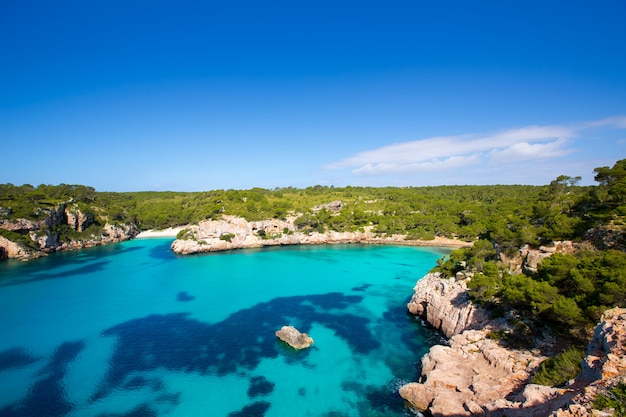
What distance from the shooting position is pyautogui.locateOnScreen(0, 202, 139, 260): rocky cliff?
6019 centimetres

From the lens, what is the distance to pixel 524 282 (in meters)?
20.6

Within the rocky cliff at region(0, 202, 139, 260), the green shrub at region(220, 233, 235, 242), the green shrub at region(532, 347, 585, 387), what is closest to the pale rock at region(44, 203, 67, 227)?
the rocky cliff at region(0, 202, 139, 260)

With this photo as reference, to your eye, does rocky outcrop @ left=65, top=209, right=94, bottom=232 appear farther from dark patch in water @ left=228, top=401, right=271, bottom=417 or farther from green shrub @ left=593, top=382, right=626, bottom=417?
green shrub @ left=593, top=382, right=626, bottom=417

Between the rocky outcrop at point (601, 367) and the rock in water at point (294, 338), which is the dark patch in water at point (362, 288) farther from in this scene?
the rocky outcrop at point (601, 367)

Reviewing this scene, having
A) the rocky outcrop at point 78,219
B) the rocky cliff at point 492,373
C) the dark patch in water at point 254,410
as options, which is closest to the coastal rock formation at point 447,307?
the rocky cliff at point 492,373

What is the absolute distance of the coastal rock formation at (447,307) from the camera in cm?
2423

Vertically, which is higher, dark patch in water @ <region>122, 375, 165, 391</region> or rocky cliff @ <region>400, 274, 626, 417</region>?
rocky cliff @ <region>400, 274, 626, 417</region>

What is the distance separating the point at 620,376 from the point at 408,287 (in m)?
31.4

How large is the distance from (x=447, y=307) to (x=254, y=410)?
58.7ft

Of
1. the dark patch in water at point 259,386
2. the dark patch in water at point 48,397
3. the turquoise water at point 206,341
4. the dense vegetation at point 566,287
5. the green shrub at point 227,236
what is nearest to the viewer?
the dense vegetation at point 566,287

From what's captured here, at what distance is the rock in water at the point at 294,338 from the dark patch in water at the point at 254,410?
6.78 m

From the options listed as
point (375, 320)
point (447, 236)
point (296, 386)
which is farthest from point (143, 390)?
point (447, 236)

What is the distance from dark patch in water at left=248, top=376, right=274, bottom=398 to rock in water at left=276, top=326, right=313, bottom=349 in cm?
459

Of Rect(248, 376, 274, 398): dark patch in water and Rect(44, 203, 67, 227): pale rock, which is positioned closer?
Rect(248, 376, 274, 398): dark patch in water
